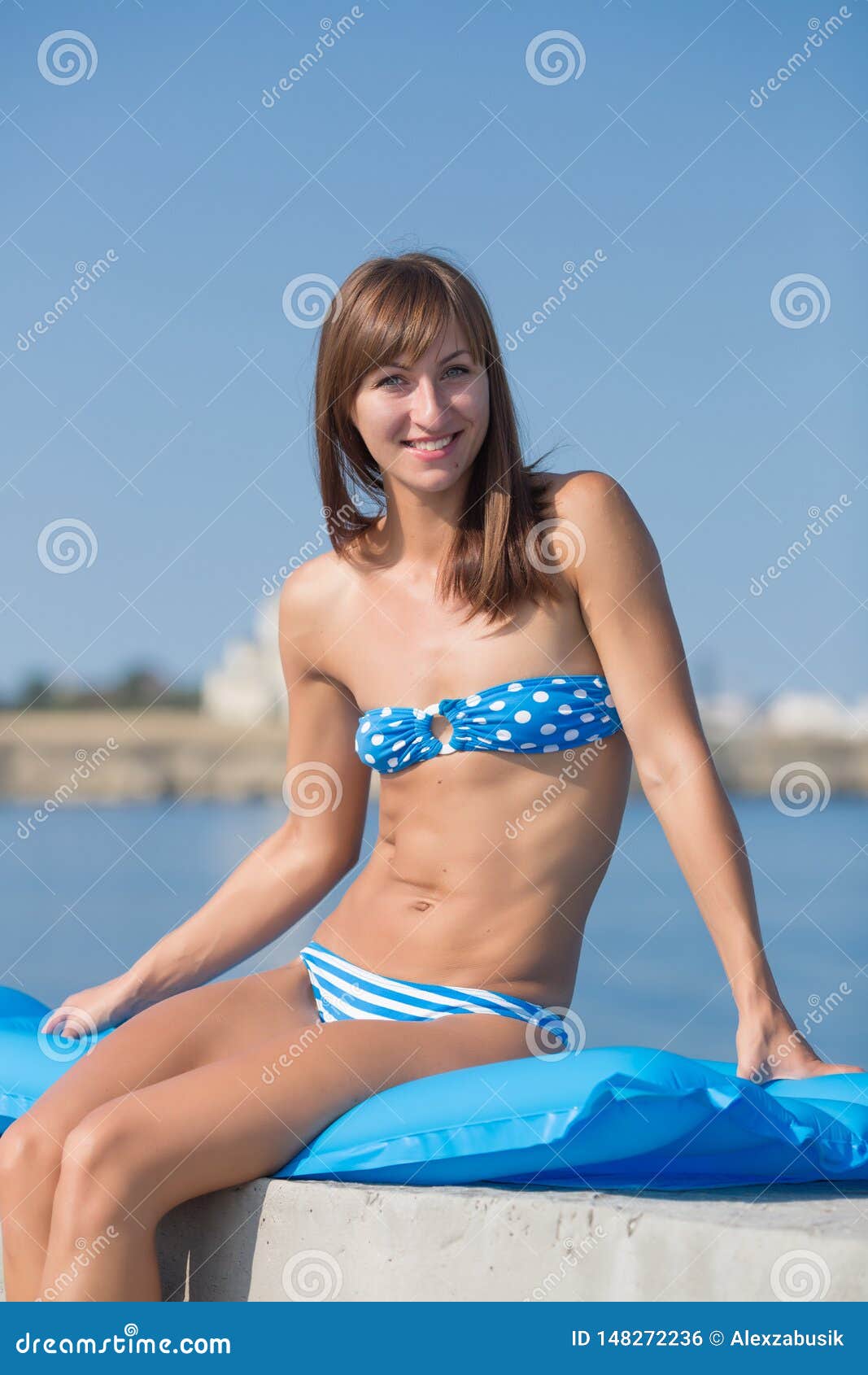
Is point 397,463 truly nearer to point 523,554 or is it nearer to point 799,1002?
point 523,554

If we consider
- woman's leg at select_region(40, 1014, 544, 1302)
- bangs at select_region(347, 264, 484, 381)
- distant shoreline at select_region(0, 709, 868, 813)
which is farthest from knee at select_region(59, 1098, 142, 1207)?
distant shoreline at select_region(0, 709, 868, 813)

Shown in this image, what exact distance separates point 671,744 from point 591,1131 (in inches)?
20.4

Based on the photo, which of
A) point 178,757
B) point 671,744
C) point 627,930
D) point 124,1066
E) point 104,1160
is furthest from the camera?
point 178,757

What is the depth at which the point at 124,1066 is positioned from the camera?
A: 1759mm

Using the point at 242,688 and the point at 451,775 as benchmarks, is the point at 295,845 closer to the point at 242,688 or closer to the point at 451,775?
the point at 451,775

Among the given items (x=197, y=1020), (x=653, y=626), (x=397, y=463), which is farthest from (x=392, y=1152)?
(x=397, y=463)

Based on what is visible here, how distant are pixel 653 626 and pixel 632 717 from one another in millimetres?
122

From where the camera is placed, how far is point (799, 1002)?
543cm

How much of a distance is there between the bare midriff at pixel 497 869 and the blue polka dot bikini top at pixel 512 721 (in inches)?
0.7

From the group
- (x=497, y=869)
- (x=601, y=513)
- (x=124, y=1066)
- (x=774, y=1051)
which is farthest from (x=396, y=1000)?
(x=601, y=513)

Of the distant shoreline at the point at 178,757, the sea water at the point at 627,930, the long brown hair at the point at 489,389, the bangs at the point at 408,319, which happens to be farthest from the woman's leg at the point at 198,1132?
the distant shoreline at the point at 178,757

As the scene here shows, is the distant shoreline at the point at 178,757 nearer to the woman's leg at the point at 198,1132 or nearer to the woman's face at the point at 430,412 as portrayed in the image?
the woman's face at the point at 430,412

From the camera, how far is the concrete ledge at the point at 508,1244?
4.68ft

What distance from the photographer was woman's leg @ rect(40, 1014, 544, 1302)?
A: 1.50m
